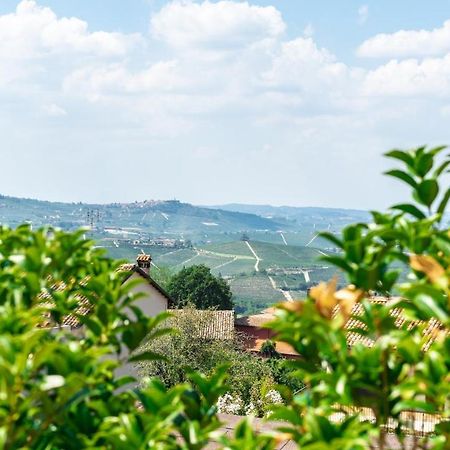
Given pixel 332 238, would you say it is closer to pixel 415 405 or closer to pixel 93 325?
pixel 415 405

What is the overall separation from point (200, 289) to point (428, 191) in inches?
2515

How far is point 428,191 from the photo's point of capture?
4227mm

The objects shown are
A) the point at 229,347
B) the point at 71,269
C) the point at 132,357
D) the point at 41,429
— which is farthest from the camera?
the point at 229,347

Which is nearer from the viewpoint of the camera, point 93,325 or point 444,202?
point 93,325

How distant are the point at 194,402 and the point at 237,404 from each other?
25893 mm

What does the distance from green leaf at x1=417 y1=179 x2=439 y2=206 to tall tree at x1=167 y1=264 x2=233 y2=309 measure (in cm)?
6223

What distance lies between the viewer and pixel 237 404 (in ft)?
95.6

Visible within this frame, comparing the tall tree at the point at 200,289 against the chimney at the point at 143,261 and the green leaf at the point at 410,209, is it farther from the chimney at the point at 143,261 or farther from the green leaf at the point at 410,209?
the green leaf at the point at 410,209

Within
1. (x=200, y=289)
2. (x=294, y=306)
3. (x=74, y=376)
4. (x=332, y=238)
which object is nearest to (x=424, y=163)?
(x=332, y=238)

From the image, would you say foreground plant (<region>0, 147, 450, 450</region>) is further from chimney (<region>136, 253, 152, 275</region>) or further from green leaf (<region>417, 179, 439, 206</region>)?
chimney (<region>136, 253, 152, 275</region>)

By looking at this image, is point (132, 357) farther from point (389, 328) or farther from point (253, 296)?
point (253, 296)

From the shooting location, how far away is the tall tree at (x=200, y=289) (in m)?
67.4

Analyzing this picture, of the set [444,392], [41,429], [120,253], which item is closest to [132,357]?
[41,429]

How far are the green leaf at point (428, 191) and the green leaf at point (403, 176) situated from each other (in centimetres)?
6
